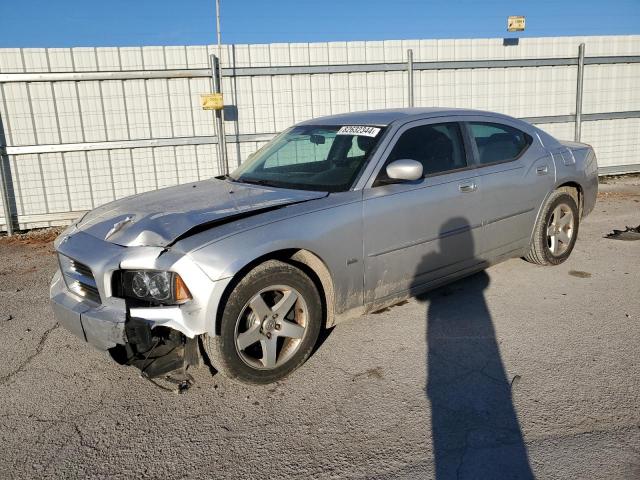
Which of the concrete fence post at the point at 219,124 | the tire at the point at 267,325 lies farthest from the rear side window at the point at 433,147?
the concrete fence post at the point at 219,124

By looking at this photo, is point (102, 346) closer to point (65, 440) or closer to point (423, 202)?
point (65, 440)

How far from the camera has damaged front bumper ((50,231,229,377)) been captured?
3057mm

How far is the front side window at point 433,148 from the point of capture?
423cm

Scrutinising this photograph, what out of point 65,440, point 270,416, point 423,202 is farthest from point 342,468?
point 423,202

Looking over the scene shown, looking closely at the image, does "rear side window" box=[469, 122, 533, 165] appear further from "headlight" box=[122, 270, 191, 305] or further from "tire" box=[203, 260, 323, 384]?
"headlight" box=[122, 270, 191, 305]

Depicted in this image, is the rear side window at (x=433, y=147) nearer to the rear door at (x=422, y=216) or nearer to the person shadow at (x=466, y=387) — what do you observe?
the rear door at (x=422, y=216)

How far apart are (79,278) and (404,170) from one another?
2229 millimetres

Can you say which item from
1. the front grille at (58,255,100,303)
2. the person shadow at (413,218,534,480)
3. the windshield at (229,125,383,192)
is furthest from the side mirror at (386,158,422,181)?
the front grille at (58,255,100,303)

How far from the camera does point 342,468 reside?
265cm

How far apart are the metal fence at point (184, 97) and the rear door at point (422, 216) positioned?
5.13 m

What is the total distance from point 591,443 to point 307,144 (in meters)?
3.08

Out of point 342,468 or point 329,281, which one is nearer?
point 342,468

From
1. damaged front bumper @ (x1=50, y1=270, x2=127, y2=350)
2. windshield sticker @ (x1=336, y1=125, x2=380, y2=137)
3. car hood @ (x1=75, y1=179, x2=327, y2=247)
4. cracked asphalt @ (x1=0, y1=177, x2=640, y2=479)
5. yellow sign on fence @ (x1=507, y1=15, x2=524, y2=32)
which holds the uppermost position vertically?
yellow sign on fence @ (x1=507, y1=15, x2=524, y2=32)

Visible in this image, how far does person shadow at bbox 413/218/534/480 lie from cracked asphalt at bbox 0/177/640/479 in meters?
0.01
